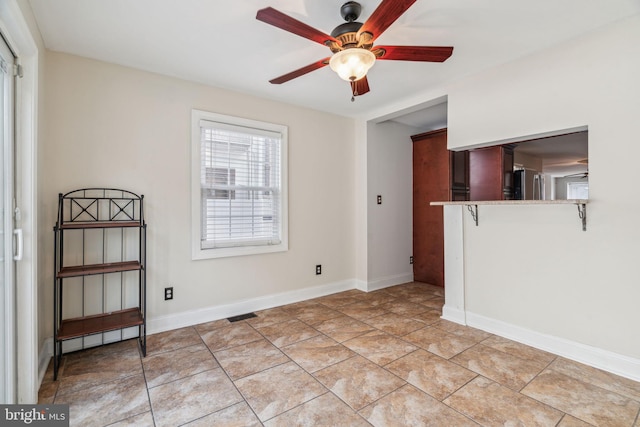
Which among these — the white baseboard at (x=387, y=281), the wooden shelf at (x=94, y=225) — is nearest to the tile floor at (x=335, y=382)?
the wooden shelf at (x=94, y=225)

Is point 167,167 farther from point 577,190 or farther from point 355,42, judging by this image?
point 577,190

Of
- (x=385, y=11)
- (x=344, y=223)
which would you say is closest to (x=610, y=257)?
(x=385, y=11)

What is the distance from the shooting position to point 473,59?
260 cm

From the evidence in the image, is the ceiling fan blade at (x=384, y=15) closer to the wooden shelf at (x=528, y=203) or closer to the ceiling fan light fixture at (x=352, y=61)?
the ceiling fan light fixture at (x=352, y=61)

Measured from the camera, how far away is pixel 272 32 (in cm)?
218

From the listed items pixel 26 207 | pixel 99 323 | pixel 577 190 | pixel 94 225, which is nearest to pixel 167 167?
pixel 94 225

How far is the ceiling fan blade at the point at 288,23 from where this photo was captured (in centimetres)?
148

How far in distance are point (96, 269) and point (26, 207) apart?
75 centimetres

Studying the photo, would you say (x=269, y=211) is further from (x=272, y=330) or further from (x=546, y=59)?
(x=546, y=59)

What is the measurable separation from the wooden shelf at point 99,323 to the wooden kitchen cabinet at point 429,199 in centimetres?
366


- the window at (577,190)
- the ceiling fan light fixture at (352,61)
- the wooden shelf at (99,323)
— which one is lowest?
the wooden shelf at (99,323)

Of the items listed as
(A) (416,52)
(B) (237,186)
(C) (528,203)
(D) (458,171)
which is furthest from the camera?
(D) (458,171)

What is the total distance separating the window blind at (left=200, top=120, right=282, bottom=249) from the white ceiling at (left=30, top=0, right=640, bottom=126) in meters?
0.60

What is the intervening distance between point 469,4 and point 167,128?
8.56ft
